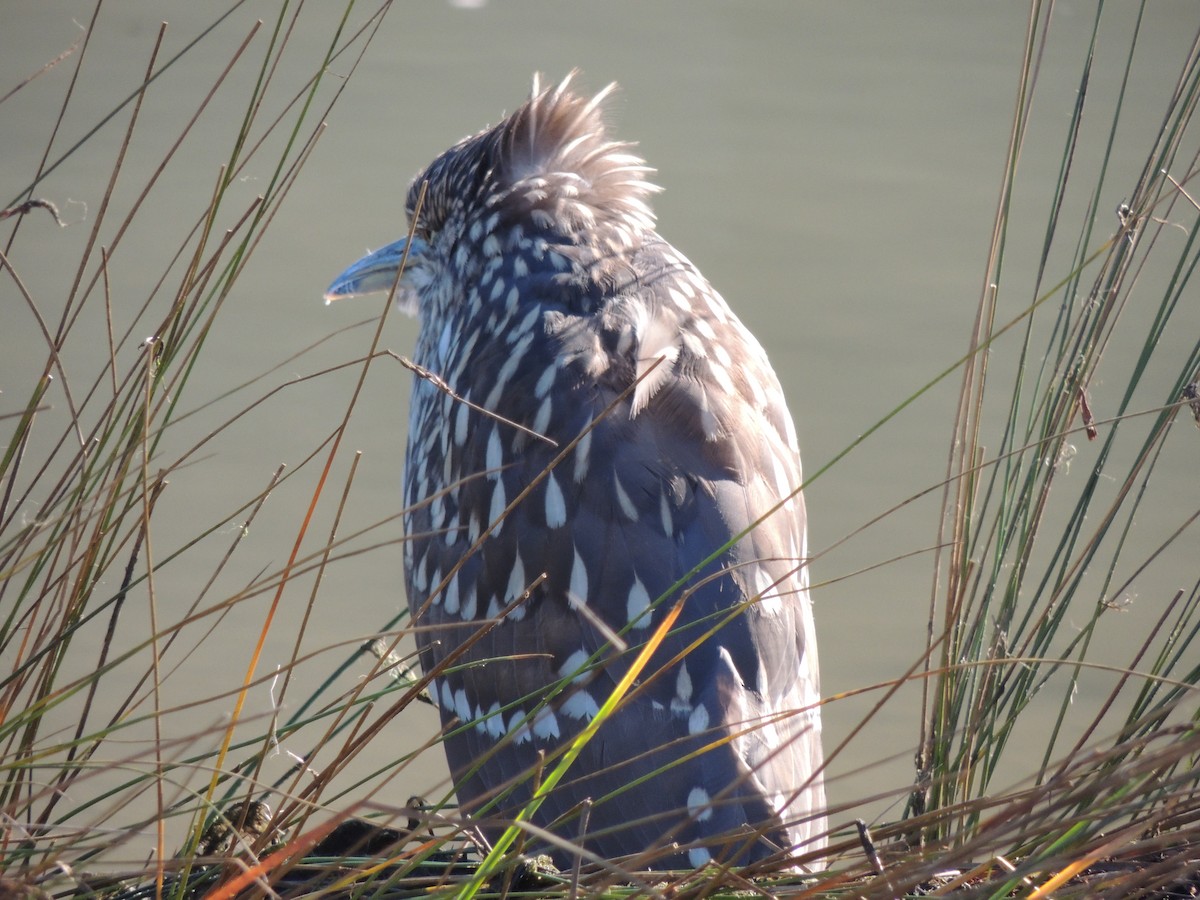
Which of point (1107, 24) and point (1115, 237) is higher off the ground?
point (1107, 24)

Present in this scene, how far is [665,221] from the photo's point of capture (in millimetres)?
5547

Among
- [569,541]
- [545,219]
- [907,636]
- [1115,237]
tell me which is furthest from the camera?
[907,636]

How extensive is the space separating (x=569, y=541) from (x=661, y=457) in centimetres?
18

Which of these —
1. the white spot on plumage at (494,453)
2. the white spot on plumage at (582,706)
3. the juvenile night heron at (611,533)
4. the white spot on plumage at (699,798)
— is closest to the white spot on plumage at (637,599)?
the juvenile night heron at (611,533)

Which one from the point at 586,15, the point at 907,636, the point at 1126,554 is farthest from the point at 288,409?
the point at 586,15

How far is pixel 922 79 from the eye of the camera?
6625mm

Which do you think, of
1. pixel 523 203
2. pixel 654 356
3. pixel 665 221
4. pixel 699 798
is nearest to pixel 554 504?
pixel 654 356

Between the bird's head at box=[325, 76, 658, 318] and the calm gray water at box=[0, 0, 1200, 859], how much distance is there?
0.80 meters

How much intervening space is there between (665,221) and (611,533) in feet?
12.6

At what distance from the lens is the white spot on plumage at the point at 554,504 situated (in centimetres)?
192

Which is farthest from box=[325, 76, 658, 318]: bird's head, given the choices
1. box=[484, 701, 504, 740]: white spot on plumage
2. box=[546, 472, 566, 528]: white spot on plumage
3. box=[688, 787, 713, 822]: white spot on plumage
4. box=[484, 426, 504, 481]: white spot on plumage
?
box=[688, 787, 713, 822]: white spot on plumage

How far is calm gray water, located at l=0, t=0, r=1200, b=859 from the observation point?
4016mm

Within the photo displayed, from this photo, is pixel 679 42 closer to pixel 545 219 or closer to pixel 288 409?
pixel 288 409

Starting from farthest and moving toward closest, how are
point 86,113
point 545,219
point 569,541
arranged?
point 86,113, point 545,219, point 569,541
